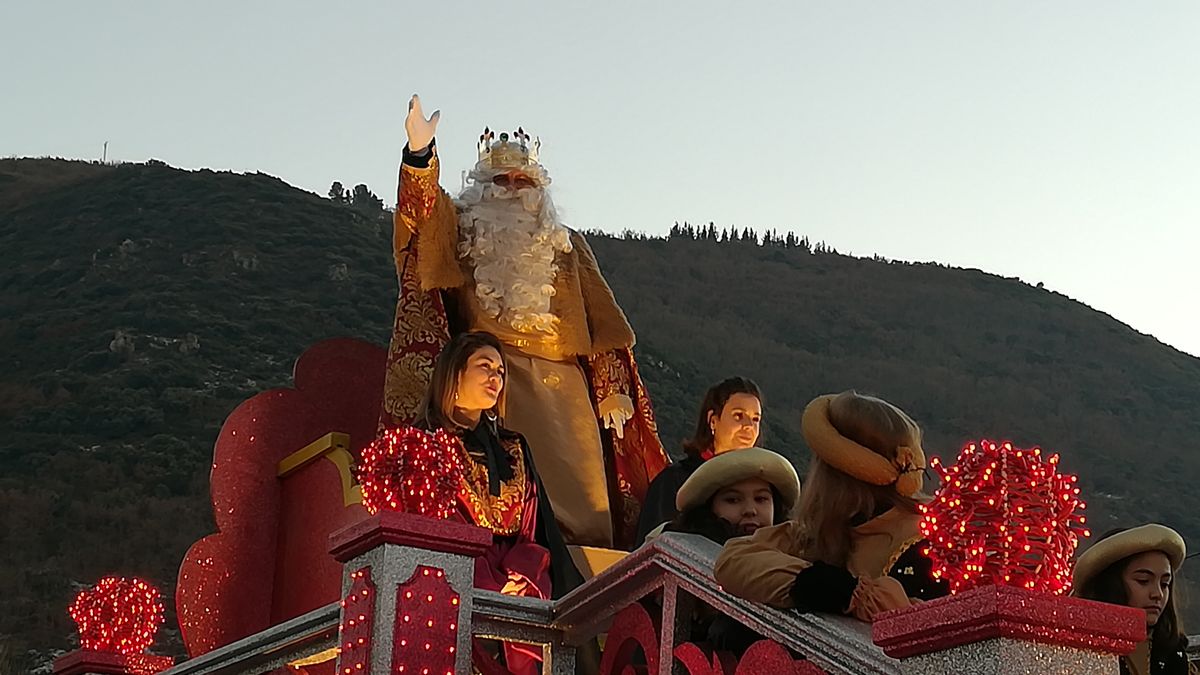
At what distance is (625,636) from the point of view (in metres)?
4.02

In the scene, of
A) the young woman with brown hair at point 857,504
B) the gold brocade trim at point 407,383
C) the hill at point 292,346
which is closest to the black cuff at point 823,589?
the young woman with brown hair at point 857,504

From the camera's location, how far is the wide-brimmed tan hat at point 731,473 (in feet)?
15.1

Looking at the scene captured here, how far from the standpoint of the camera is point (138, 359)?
29734 millimetres

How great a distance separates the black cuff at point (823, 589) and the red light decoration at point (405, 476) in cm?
131

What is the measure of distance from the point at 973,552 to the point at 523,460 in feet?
11.7

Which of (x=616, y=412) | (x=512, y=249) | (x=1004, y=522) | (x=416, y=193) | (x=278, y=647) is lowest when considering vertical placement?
(x=278, y=647)

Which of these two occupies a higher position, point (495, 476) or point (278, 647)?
point (495, 476)

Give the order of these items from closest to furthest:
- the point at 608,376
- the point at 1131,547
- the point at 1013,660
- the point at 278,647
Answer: the point at 1013,660
the point at 1131,547
the point at 278,647
the point at 608,376

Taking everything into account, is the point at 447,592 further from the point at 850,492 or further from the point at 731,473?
the point at 850,492

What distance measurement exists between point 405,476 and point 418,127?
2927mm

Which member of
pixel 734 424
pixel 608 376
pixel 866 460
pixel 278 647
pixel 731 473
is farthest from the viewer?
pixel 608 376

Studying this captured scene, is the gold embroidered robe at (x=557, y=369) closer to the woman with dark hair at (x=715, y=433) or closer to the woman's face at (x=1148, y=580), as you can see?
the woman with dark hair at (x=715, y=433)

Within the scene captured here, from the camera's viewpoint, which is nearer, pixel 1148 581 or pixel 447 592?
pixel 447 592

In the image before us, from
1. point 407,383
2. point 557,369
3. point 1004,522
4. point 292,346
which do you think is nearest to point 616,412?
point 557,369
